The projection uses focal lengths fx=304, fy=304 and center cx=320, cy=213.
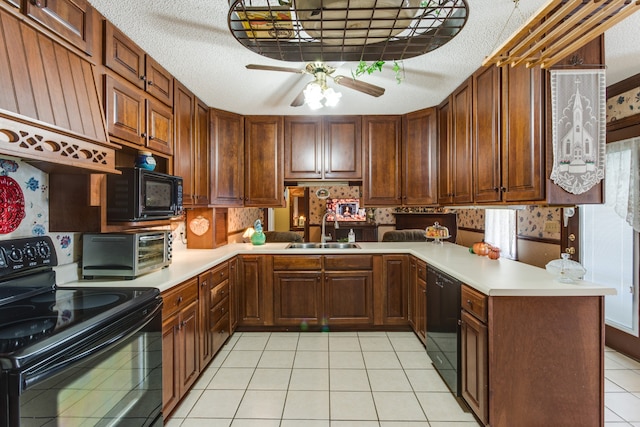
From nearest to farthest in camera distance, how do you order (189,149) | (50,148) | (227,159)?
(50,148), (189,149), (227,159)

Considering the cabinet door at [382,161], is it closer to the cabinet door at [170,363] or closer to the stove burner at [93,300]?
the cabinet door at [170,363]

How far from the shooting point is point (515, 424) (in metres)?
1.63

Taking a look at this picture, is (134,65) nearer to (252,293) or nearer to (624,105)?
(252,293)

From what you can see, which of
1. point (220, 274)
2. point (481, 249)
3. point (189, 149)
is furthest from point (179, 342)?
point (481, 249)

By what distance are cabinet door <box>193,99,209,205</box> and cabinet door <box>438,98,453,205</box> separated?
2387mm

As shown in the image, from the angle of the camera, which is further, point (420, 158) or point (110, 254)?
point (420, 158)

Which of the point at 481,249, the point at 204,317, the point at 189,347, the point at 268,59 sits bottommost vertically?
the point at 189,347

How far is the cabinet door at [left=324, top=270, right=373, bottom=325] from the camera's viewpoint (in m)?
3.16

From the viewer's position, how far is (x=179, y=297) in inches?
75.0

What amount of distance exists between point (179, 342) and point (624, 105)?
3.98 metres

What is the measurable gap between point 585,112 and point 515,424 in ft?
5.69

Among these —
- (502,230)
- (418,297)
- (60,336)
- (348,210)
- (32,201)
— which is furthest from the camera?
(348,210)

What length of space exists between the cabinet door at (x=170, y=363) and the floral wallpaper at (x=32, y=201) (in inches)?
28.1

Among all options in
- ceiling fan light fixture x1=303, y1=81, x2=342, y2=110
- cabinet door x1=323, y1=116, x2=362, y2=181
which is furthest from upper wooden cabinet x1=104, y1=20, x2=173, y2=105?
cabinet door x1=323, y1=116, x2=362, y2=181
